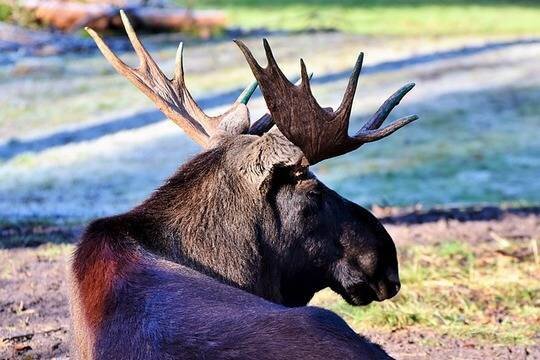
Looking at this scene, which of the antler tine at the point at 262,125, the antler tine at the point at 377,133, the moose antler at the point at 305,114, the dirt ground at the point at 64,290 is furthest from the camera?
the dirt ground at the point at 64,290

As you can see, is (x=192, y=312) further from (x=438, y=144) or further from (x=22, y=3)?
(x=22, y=3)

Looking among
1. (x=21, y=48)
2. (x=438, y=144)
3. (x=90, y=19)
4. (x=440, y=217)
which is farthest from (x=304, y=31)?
(x=440, y=217)

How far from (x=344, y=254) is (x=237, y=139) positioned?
72cm

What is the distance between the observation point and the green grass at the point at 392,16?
86.6ft

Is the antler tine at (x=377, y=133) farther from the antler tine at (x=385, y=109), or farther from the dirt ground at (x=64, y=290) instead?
the dirt ground at (x=64, y=290)

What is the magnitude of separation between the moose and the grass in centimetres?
114

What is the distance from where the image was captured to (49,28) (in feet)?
76.6

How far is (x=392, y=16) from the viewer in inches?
1166

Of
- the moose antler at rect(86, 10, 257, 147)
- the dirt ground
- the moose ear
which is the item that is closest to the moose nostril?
the dirt ground

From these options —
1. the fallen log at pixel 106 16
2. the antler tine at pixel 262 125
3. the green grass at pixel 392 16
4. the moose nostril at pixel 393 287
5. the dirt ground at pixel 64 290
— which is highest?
the antler tine at pixel 262 125

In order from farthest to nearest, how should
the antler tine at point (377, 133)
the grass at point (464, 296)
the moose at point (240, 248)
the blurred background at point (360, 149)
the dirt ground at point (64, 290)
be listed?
the blurred background at point (360, 149), the grass at point (464, 296), the dirt ground at point (64, 290), the antler tine at point (377, 133), the moose at point (240, 248)

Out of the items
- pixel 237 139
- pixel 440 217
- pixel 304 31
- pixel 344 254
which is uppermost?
pixel 237 139

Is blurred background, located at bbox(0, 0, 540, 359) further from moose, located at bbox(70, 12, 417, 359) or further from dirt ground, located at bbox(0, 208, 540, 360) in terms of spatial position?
moose, located at bbox(70, 12, 417, 359)

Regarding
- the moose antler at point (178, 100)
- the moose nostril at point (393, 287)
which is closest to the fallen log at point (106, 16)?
the moose antler at point (178, 100)
